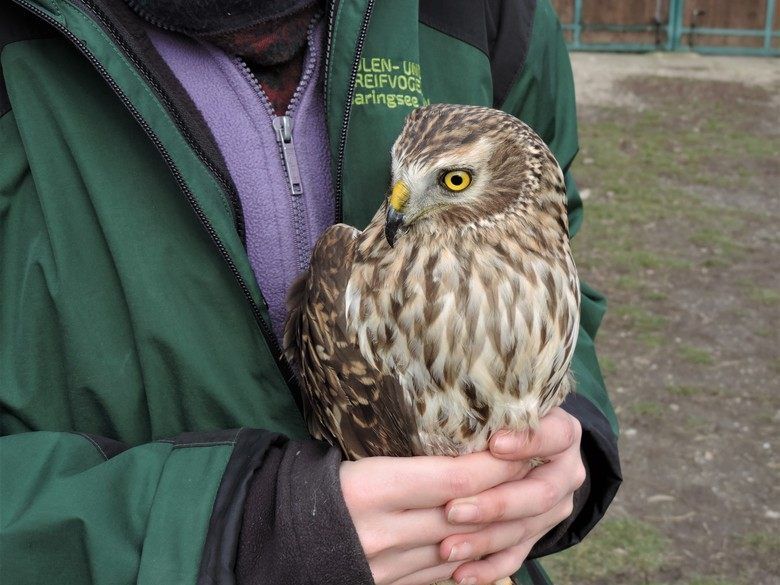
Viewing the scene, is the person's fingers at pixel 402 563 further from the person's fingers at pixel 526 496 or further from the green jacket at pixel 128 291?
the green jacket at pixel 128 291

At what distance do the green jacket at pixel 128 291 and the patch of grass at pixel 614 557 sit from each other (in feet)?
10.6

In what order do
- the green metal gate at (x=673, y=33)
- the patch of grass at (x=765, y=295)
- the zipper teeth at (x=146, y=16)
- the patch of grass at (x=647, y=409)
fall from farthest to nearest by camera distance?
1. the green metal gate at (x=673, y=33)
2. the patch of grass at (x=765, y=295)
3. the patch of grass at (x=647, y=409)
4. the zipper teeth at (x=146, y=16)

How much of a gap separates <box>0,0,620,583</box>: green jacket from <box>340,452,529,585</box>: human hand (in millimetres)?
239

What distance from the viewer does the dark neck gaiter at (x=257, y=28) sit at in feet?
6.36

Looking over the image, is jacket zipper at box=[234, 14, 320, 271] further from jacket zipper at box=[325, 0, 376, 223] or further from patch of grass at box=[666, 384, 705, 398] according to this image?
patch of grass at box=[666, 384, 705, 398]

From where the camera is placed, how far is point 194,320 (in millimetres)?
1958

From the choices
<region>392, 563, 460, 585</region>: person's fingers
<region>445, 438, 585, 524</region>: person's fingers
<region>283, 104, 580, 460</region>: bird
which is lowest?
<region>392, 563, 460, 585</region>: person's fingers

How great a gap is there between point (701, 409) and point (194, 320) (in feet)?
16.4

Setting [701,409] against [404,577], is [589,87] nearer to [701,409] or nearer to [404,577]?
[701,409]

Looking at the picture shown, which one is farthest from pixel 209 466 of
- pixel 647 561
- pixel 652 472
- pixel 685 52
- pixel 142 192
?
pixel 685 52

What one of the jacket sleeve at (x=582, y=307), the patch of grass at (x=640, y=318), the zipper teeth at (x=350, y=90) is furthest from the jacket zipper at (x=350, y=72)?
the patch of grass at (x=640, y=318)

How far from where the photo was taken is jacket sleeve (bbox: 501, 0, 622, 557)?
227 centimetres

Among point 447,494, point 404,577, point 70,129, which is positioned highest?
point 70,129

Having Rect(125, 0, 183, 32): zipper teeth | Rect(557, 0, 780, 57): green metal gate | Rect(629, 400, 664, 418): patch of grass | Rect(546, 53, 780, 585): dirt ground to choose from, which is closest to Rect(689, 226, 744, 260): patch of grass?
Rect(546, 53, 780, 585): dirt ground
